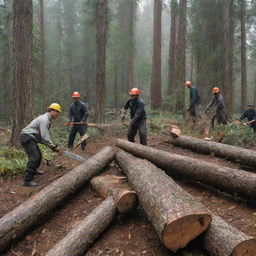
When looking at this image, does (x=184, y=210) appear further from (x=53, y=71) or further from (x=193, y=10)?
(x=53, y=71)

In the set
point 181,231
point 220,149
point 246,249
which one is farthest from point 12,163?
point 246,249

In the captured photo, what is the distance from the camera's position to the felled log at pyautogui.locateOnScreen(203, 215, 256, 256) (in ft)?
9.94

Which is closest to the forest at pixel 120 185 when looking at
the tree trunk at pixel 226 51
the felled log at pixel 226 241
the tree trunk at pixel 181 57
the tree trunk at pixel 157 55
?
the felled log at pixel 226 241

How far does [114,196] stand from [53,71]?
107 feet

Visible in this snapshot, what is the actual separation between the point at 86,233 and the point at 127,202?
92 centimetres

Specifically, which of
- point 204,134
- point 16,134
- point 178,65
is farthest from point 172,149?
point 178,65

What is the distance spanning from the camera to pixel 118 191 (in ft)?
15.5

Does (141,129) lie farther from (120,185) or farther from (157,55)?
(157,55)

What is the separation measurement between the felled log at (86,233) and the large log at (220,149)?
3.64 metres

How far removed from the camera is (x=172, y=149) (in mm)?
8836

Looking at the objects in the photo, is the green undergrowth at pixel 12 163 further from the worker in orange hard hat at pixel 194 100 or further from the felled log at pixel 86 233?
the worker in orange hard hat at pixel 194 100

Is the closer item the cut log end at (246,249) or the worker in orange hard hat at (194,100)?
the cut log end at (246,249)

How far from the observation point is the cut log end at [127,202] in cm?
447

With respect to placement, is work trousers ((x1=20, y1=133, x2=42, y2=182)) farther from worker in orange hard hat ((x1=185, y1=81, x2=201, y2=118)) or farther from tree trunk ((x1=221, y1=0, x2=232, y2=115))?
tree trunk ((x1=221, y1=0, x2=232, y2=115))
